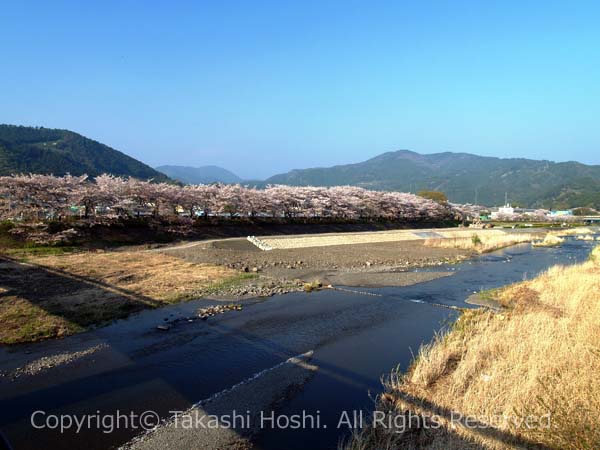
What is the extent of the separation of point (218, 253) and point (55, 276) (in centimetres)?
1144

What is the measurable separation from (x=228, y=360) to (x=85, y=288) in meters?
10.2

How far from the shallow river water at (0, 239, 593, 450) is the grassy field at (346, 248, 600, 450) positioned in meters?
1.24

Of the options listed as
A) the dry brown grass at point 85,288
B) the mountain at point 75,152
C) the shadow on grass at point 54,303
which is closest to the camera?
the shadow on grass at point 54,303

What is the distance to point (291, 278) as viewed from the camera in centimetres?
2247

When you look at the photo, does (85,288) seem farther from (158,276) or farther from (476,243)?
(476,243)

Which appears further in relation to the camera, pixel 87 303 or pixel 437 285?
pixel 437 285

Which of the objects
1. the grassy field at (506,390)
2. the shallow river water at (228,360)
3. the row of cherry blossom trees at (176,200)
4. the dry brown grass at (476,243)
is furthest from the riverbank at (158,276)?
the grassy field at (506,390)

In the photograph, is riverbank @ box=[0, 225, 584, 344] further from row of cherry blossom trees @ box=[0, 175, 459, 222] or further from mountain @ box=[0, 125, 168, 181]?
mountain @ box=[0, 125, 168, 181]

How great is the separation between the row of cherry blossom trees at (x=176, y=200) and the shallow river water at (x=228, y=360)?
2054cm

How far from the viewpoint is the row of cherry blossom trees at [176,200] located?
28.4 meters

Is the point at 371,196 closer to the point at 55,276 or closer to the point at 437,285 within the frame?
the point at 437,285

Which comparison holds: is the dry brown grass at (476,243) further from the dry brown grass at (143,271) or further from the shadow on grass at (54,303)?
the shadow on grass at (54,303)

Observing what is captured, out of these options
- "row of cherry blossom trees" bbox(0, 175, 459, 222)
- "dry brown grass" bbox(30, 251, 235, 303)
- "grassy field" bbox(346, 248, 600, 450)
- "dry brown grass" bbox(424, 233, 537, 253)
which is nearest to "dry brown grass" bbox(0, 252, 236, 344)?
→ "dry brown grass" bbox(30, 251, 235, 303)

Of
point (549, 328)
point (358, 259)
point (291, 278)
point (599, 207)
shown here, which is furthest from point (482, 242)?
point (599, 207)
